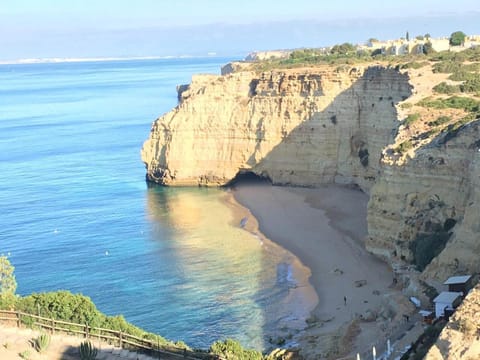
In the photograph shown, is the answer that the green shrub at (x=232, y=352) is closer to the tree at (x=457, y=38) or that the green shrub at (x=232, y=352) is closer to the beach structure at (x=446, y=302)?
the beach structure at (x=446, y=302)

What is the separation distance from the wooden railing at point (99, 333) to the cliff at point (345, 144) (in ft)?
44.6

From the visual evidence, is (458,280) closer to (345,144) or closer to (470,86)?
(470,86)

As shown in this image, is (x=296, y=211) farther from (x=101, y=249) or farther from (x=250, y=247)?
(x=101, y=249)

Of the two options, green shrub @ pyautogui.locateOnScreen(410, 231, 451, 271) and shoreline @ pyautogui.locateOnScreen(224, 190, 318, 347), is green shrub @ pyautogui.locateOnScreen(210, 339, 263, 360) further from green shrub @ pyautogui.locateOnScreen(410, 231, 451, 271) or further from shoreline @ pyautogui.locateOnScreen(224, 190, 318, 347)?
green shrub @ pyautogui.locateOnScreen(410, 231, 451, 271)

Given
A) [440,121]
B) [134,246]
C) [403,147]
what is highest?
[440,121]

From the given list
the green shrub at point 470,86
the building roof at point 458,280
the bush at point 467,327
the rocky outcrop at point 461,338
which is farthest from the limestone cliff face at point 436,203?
the bush at point 467,327

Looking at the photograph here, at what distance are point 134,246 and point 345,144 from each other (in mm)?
19587

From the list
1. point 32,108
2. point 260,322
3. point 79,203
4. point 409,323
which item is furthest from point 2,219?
point 32,108

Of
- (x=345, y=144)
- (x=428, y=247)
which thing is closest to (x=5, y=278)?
(x=428, y=247)

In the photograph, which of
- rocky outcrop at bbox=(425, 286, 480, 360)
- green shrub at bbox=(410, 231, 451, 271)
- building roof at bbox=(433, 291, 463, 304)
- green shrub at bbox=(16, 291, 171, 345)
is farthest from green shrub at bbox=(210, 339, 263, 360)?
green shrub at bbox=(410, 231, 451, 271)

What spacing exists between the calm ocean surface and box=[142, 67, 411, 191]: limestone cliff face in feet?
Answer: 11.0

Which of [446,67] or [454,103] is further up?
[446,67]

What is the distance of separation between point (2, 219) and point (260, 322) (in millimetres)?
27568

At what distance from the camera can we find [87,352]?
17906 mm
